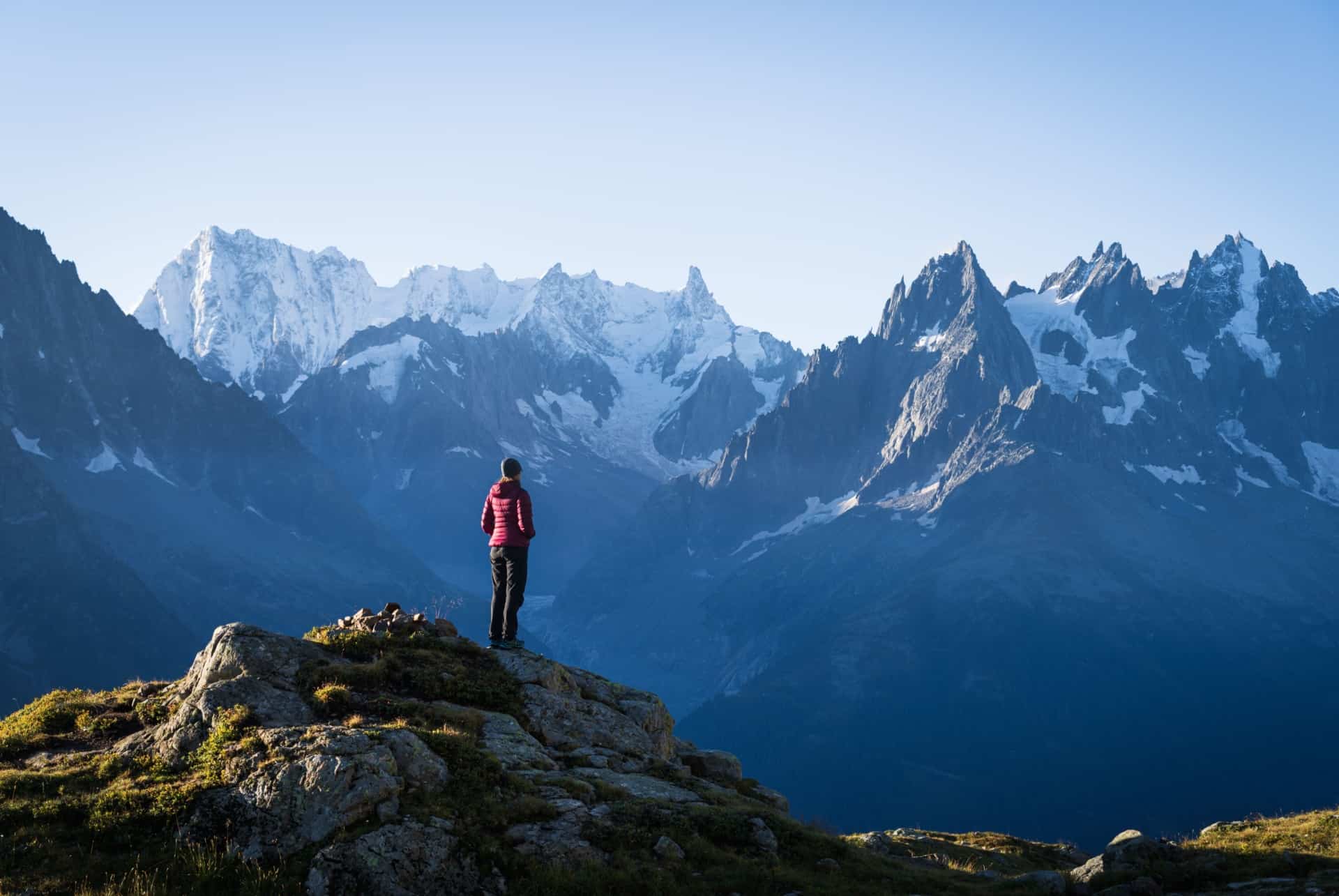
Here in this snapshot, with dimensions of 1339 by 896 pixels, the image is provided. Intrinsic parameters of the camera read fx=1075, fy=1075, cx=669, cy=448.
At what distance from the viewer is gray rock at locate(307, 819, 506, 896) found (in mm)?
19609

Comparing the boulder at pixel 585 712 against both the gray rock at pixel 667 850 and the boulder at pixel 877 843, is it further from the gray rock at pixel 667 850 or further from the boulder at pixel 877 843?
the gray rock at pixel 667 850

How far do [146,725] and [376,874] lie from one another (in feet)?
32.7

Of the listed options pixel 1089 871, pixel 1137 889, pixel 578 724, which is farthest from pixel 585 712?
pixel 1137 889

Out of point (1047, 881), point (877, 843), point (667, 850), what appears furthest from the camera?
point (877, 843)

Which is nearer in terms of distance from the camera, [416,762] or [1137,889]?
[1137,889]

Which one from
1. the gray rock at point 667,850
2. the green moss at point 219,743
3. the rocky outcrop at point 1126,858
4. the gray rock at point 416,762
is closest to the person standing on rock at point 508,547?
the gray rock at point 416,762

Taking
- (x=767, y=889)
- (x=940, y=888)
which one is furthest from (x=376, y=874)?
(x=940, y=888)

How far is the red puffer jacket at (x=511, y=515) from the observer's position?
32406 millimetres

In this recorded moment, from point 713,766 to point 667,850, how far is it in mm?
10741

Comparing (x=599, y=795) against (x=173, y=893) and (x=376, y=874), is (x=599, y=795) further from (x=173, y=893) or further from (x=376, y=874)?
(x=173, y=893)

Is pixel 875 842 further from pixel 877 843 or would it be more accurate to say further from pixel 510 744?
pixel 510 744

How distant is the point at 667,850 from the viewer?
21.8 meters

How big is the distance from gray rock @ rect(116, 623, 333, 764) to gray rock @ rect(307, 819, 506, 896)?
5412 millimetres

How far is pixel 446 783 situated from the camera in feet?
74.5
